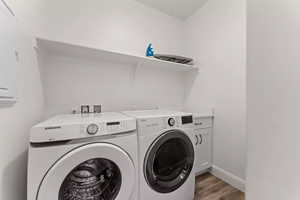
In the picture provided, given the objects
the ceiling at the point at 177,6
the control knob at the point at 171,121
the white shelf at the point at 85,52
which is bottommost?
the control knob at the point at 171,121

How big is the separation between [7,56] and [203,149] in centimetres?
197

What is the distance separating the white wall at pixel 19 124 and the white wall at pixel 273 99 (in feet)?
4.28

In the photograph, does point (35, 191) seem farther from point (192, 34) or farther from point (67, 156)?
point (192, 34)

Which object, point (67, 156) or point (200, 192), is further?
point (200, 192)

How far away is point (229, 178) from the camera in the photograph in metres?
1.55

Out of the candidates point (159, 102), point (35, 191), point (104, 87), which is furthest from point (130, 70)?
point (35, 191)

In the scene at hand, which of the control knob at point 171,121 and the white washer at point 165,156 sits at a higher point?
the control knob at point 171,121

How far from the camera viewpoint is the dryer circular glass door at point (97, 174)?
0.71 meters

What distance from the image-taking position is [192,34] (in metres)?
2.10

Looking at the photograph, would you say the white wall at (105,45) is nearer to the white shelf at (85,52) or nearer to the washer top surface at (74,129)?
the white shelf at (85,52)

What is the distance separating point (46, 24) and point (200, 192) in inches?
93.7

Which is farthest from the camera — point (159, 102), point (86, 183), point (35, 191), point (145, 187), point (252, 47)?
point (159, 102)

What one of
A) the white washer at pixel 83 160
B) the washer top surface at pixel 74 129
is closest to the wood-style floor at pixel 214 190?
the white washer at pixel 83 160

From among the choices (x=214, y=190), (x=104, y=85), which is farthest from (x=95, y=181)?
(x=214, y=190)
